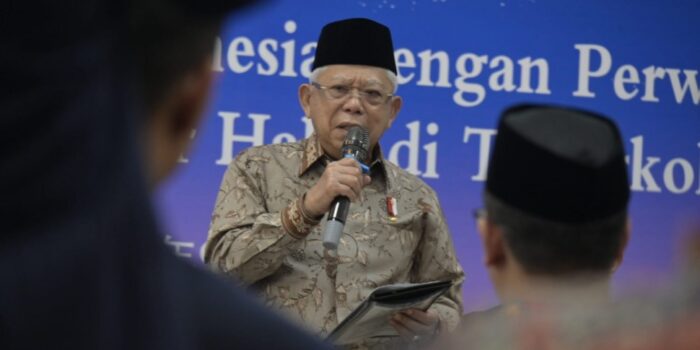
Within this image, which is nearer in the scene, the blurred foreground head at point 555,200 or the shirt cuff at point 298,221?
the blurred foreground head at point 555,200

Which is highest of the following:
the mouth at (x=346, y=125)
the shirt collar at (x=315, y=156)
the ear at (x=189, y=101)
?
the mouth at (x=346, y=125)

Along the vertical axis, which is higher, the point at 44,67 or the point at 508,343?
the point at 44,67

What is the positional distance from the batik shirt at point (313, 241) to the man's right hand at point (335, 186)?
4 centimetres

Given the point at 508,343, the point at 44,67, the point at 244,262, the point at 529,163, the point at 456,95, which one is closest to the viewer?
the point at 44,67

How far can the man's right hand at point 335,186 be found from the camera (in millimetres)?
2779

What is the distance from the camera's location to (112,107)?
0.65m

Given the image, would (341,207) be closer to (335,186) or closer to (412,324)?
(335,186)

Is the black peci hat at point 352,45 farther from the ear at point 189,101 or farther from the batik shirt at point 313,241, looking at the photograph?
the ear at point 189,101

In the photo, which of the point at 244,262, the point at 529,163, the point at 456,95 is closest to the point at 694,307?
the point at 529,163

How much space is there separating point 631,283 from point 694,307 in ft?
0.24

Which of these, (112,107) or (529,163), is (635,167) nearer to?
(529,163)

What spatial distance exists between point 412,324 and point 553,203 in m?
1.25

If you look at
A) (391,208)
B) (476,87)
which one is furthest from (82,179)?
(476,87)

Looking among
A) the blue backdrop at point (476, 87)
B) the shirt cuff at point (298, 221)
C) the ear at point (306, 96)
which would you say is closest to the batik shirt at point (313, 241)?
the shirt cuff at point (298, 221)
